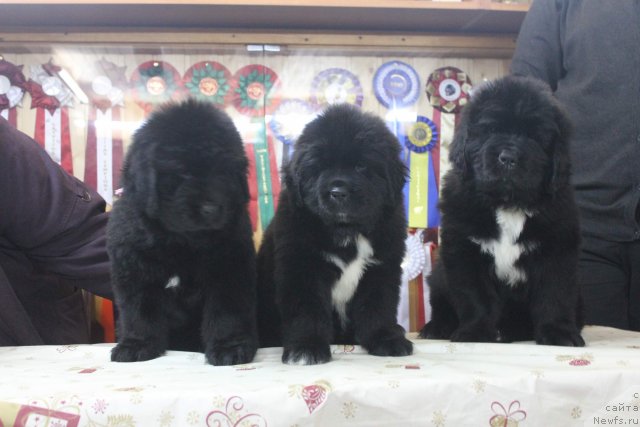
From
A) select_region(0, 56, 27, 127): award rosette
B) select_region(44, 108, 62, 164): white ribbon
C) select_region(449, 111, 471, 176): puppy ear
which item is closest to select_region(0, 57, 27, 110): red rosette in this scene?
select_region(0, 56, 27, 127): award rosette

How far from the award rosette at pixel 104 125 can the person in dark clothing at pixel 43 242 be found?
0.95 meters

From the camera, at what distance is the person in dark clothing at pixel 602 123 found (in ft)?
8.20

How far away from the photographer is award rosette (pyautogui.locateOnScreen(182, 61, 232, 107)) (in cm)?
361

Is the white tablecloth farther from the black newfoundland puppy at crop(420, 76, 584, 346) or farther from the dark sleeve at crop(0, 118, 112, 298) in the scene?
the dark sleeve at crop(0, 118, 112, 298)

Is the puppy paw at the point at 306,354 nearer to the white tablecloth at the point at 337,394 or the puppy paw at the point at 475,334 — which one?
the white tablecloth at the point at 337,394

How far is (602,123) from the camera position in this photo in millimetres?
2561

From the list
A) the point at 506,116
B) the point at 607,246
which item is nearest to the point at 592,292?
the point at 607,246

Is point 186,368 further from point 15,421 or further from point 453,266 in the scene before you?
point 453,266

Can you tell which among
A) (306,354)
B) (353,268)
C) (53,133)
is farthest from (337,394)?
(53,133)

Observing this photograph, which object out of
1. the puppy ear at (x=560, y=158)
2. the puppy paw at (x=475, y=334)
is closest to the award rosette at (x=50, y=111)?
the puppy paw at (x=475, y=334)

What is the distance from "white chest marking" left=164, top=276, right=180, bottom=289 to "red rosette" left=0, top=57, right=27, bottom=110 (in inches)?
93.0

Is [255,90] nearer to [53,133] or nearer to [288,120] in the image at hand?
[288,120]

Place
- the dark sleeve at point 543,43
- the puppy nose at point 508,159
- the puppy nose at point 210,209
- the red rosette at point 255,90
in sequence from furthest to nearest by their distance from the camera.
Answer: the red rosette at point 255,90, the dark sleeve at point 543,43, the puppy nose at point 508,159, the puppy nose at point 210,209

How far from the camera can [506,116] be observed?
202cm
